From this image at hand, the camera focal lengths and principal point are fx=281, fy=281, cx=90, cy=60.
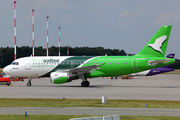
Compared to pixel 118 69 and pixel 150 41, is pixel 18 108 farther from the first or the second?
pixel 150 41

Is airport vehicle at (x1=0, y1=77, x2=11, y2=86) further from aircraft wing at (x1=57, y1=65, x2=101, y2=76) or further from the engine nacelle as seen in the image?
aircraft wing at (x1=57, y1=65, x2=101, y2=76)

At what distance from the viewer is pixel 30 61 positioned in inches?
1624

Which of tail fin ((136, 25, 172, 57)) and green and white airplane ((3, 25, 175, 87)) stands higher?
tail fin ((136, 25, 172, 57))

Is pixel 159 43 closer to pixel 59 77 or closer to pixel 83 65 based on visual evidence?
pixel 83 65

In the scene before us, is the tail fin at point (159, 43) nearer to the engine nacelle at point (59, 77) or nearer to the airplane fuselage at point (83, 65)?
the airplane fuselage at point (83, 65)

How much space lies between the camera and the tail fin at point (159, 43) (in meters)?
40.5

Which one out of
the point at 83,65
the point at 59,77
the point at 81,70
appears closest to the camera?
the point at 59,77

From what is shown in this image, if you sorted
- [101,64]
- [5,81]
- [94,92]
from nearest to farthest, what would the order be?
[94,92], [101,64], [5,81]

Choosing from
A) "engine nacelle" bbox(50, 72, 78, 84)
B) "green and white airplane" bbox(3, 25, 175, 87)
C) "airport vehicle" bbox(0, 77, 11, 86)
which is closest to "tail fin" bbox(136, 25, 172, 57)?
"green and white airplane" bbox(3, 25, 175, 87)

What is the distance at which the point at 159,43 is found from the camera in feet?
134

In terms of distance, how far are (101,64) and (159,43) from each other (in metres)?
8.97

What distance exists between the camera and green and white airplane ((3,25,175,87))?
39.7m

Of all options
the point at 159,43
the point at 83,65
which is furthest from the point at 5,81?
the point at 159,43

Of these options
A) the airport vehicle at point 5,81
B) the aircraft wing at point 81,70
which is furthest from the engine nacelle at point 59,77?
the airport vehicle at point 5,81
